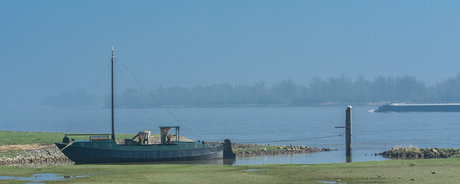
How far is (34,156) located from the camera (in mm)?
38344

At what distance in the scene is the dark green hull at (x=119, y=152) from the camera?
37.0 meters

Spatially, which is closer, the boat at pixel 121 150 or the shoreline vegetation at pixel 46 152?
the boat at pixel 121 150

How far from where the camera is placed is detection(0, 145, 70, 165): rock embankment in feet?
119

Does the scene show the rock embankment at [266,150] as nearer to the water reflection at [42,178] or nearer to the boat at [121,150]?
the boat at [121,150]

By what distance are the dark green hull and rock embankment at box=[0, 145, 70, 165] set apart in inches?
106

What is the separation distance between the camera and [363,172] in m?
23.9

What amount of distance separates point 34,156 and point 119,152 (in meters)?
7.15

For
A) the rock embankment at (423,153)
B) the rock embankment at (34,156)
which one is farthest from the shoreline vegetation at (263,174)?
the rock embankment at (423,153)

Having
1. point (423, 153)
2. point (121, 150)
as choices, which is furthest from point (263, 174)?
point (423, 153)

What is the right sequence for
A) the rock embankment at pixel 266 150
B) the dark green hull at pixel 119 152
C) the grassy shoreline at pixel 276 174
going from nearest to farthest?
the grassy shoreline at pixel 276 174
the dark green hull at pixel 119 152
the rock embankment at pixel 266 150

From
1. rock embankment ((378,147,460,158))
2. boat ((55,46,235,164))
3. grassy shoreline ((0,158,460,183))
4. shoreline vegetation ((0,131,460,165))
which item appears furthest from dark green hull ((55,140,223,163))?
rock embankment ((378,147,460,158))

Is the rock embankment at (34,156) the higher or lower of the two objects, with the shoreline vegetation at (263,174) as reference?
lower

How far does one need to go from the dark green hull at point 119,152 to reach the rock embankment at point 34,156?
270 cm

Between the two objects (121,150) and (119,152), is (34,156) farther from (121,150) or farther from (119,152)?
(121,150)
